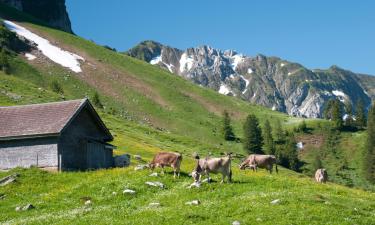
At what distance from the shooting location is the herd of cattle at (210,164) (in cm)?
3231

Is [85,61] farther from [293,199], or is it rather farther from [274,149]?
[293,199]

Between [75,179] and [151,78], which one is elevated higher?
[151,78]

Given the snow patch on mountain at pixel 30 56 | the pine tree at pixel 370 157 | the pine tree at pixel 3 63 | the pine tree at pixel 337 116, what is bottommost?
the pine tree at pixel 370 157

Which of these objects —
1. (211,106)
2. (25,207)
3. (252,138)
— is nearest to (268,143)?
(252,138)

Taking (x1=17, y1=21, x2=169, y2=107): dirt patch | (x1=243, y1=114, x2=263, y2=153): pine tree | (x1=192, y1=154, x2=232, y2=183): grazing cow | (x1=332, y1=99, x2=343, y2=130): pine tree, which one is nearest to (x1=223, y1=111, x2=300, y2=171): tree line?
(x1=243, y1=114, x2=263, y2=153): pine tree

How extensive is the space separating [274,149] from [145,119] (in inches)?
1499

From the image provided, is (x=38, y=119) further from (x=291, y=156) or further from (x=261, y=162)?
(x=291, y=156)

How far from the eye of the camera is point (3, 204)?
32812 mm

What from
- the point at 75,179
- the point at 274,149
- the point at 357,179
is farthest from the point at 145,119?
Answer: the point at 75,179

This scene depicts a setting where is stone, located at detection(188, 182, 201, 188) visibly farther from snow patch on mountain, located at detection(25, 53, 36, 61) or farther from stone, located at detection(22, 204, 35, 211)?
snow patch on mountain, located at detection(25, 53, 36, 61)

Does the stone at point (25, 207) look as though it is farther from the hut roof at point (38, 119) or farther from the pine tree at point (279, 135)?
the pine tree at point (279, 135)

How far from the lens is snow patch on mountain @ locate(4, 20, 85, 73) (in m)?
172

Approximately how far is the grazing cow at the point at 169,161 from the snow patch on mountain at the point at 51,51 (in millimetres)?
136885

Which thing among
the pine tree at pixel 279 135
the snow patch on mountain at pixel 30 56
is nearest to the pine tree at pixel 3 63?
the snow patch on mountain at pixel 30 56
